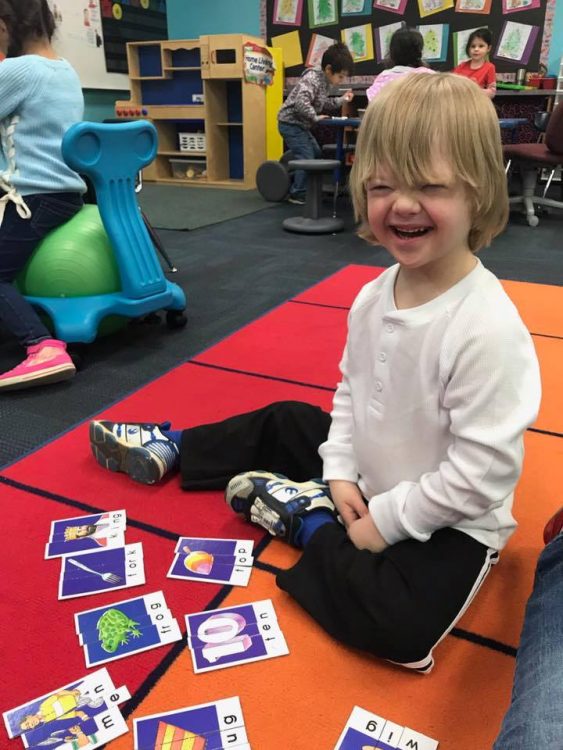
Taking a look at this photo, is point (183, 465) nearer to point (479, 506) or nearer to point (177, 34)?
point (479, 506)

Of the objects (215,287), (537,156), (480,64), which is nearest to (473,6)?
(480,64)

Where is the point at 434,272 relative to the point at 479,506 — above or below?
above

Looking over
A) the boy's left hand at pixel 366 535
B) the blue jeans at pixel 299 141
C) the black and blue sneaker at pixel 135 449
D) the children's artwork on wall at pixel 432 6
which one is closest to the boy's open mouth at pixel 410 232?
the boy's left hand at pixel 366 535

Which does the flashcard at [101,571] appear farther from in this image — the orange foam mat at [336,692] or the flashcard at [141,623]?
the orange foam mat at [336,692]

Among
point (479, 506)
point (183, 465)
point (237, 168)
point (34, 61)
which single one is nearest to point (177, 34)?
point (237, 168)

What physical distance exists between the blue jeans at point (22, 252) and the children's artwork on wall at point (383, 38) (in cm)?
488

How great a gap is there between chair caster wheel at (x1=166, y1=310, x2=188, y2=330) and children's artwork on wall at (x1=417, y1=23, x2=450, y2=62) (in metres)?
4.62

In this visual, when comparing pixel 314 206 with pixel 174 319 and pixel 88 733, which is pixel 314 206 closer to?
pixel 174 319

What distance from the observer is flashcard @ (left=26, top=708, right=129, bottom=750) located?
Result: 2.57 feet

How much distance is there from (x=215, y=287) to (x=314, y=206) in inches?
57.8

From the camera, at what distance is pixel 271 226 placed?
13.2ft

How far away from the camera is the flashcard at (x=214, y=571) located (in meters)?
1.05

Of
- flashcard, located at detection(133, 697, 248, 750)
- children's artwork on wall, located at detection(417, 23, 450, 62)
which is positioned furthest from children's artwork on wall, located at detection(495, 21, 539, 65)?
flashcard, located at detection(133, 697, 248, 750)

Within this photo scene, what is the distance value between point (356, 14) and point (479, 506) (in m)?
6.16
